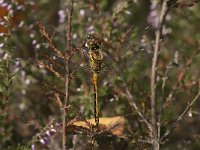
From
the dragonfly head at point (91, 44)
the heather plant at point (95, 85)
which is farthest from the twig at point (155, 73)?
the dragonfly head at point (91, 44)

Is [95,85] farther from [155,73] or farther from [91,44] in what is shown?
[155,73]

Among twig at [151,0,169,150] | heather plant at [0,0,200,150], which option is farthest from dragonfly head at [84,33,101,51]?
twig at [151,0,169,150]

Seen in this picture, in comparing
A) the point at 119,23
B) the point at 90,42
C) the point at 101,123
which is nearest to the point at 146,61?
the point at 119,23

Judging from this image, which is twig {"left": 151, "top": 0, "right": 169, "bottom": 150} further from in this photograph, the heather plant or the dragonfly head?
the dragonfly head

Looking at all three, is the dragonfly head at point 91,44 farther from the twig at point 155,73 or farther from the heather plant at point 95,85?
the twig at point 155,73

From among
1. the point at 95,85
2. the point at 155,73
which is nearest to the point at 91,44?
the point at 95,85

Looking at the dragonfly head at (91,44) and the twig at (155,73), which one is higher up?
the dragonfly head at (91,44)

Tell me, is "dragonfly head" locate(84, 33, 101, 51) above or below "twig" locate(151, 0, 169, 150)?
above

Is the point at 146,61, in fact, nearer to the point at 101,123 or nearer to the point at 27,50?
the point at 27,50
